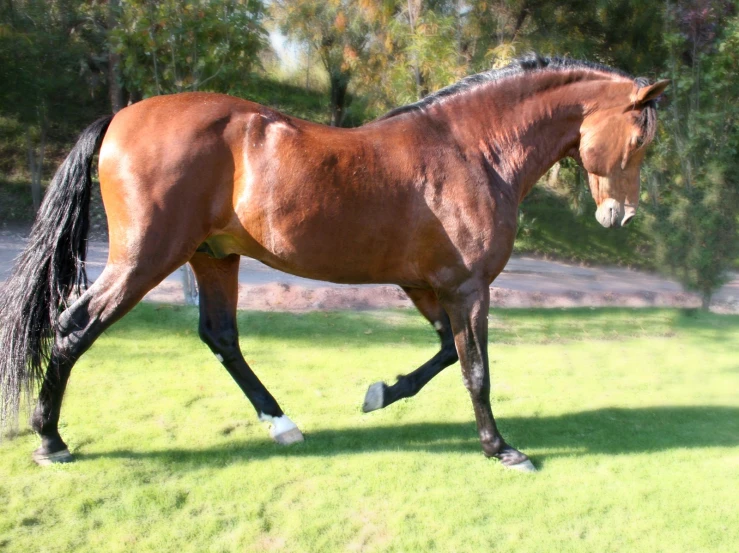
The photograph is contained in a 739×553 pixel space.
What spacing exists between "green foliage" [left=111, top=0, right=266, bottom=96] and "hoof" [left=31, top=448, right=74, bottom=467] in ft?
14.6

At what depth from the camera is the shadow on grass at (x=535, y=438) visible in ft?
12.4

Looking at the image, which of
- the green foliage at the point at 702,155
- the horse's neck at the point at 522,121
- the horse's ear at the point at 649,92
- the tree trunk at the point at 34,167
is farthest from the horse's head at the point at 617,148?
the tree trunk at the point at 34,167

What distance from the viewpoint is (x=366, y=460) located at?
12.4 feet


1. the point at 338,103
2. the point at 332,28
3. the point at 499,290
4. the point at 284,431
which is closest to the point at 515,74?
the point at 284,431

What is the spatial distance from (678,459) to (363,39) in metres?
12.5

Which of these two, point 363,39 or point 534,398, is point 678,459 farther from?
point 363,39

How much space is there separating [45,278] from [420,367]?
227cm

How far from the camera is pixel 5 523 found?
113 inches

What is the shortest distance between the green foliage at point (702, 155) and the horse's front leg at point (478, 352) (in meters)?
6.26

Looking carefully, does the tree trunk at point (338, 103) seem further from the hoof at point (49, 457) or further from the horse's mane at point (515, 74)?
the hoof at point (49, 457)

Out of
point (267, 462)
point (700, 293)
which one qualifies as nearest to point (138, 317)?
point (267, 462)

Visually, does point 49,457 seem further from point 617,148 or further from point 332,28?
point 332,28

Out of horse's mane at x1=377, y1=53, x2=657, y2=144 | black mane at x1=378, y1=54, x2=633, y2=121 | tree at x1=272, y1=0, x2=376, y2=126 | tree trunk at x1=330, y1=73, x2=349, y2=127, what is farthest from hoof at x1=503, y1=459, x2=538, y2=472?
tree trunk at x1=330, y1=73, x2=349, y2=127

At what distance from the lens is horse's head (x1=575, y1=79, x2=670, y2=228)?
3.86 meters
